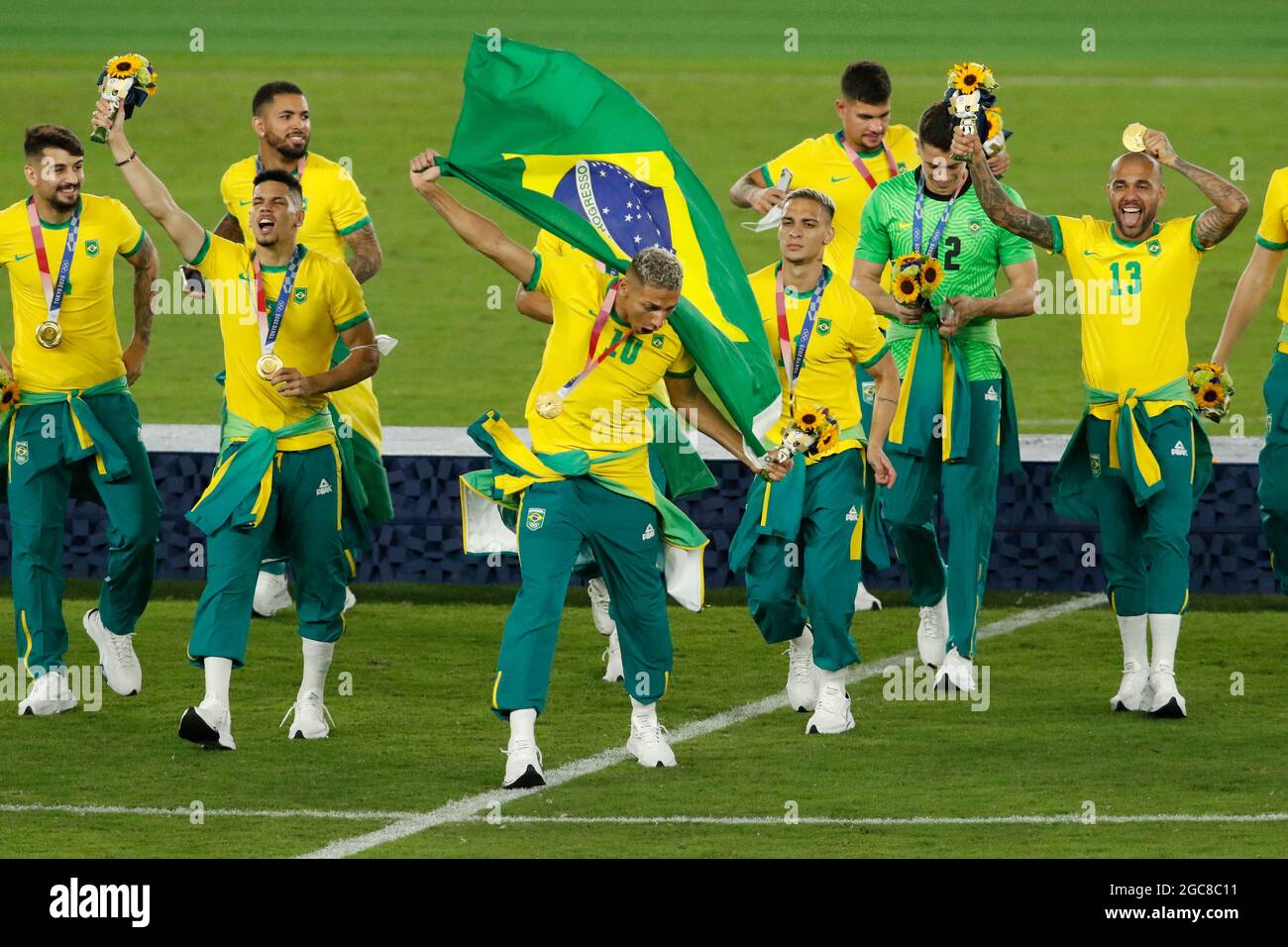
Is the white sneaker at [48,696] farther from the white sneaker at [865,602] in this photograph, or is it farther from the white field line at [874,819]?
the white sneaker at [865,602]

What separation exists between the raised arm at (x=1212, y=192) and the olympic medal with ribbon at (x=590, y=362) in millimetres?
2417

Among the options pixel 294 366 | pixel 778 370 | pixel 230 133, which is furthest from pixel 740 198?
pixel 230 133

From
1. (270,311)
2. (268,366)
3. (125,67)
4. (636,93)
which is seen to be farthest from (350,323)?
(636,93)

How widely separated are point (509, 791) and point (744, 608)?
410 cm

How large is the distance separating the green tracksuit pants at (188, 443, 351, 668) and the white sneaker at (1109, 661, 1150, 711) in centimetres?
327

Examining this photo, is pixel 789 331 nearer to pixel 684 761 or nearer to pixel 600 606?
pixel 684 761

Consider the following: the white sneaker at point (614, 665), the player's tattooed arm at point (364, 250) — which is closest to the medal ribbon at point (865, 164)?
the player's tattooed arm at point (364, 250)

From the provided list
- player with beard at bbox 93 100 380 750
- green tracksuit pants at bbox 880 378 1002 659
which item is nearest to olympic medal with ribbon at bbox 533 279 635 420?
player with beard at bbox 93 100 380 750

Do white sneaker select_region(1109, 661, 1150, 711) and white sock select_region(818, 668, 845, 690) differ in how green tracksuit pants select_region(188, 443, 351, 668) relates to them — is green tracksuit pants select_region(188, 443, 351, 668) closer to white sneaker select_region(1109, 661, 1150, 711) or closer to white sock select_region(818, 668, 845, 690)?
white sock select_region(818, 668, 845, 690)

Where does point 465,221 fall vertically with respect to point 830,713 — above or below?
above

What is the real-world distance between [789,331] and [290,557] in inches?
86.8

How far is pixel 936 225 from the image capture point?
1165 cm

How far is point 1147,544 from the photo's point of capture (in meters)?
11.2

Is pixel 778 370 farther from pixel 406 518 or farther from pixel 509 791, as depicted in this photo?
pixel 406 518
